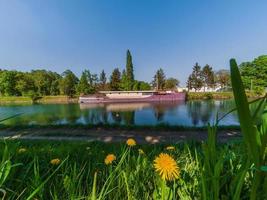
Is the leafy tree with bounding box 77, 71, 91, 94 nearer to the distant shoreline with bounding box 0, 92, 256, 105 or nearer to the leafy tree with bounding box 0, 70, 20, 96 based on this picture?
the distant shoreline with bounding box 0, 92, 256, 105

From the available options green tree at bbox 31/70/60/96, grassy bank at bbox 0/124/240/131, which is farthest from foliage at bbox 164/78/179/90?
grassy bank at bbox 0/124/240/131

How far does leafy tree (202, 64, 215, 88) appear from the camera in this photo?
72.7 metres

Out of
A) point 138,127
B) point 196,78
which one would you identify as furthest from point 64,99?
point 138,127

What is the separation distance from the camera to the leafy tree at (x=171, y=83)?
77.2m

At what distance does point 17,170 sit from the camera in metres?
1.19

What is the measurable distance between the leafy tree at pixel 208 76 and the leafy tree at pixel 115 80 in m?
26.0

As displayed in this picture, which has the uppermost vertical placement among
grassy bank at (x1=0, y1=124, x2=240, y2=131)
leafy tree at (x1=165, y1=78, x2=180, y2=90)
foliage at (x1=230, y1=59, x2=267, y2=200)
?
leafy tree at (x1=165, y1=78, x2=180, y2=90)

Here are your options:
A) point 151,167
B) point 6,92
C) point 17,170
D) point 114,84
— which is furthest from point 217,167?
point 6,92

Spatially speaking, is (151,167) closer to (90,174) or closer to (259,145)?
(90,174)

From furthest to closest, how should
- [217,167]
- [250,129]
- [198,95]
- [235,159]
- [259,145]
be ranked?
[198,95] < [235,159] < [217,167] < [259,145] < [250,129]

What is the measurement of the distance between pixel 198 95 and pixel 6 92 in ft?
177

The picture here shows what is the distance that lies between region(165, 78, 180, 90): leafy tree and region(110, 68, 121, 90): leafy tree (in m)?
16.7

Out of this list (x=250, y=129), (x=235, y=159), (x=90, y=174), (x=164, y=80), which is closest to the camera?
(x=250, y=129)

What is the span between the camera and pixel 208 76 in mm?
73375
